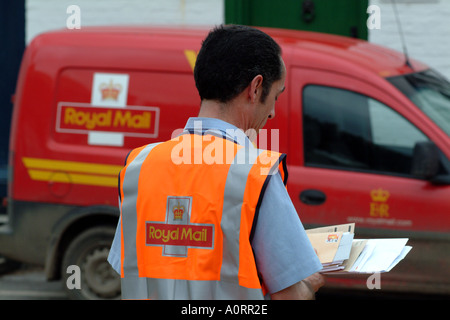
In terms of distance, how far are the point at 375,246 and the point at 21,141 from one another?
383 cm

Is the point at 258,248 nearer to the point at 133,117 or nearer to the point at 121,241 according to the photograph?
the point at 121,241

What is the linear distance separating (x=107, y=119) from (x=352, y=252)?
11.2ft

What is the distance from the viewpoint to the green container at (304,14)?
8.84 m

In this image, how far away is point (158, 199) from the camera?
1.97 m

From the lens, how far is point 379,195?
4883 millimetres

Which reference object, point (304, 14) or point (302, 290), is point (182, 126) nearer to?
point (302, 290)

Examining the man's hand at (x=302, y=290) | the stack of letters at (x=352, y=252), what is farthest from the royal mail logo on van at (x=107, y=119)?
the man's hand at (x=302, y=290)

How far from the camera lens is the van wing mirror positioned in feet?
15.4

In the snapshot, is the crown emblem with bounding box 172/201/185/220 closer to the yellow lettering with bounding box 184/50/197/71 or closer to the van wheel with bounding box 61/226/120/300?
the yellow lettering with bounding box 184/50/197/71

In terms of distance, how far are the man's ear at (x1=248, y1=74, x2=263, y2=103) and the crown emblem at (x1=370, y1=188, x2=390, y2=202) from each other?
9.83 feet

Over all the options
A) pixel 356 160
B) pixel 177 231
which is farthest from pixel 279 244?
pixel 356 160

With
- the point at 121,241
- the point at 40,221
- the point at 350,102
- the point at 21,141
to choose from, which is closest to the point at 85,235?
the point at 40,221

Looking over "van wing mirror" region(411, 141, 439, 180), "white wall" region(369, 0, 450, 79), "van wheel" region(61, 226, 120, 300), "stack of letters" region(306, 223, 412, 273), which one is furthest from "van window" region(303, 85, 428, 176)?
"white wall" region(369, 0, 450, 79)

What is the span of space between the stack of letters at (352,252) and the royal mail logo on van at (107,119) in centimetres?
313
